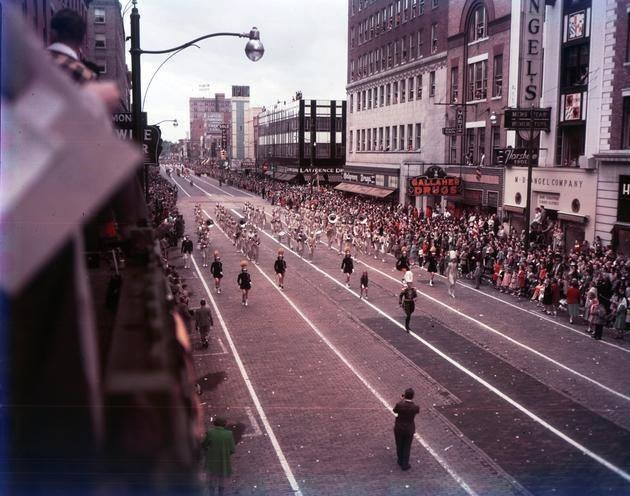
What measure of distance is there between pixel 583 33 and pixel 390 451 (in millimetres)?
26428

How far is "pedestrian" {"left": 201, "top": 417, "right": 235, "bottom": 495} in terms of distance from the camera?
369 inches

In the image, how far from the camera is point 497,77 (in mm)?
40875

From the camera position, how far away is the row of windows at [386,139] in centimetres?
5319

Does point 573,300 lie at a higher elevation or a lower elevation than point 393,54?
lower

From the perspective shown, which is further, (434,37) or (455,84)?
(434,37)

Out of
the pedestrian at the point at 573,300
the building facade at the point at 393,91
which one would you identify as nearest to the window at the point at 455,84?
the building facade at the point at 393,91

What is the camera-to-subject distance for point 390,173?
5703cm

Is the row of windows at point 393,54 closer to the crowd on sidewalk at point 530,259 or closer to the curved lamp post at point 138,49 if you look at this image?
the crowd on sidewalk at point 530,259

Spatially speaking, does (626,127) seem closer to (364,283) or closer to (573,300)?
(573,300)

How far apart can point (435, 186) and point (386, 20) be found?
77.8 feet

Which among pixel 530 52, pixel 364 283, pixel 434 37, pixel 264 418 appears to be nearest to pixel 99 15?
pixel 434 37

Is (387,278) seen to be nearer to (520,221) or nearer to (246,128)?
(520,221)

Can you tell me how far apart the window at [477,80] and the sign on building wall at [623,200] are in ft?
51.4

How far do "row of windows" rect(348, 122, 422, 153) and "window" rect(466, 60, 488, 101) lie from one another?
7.99 m
